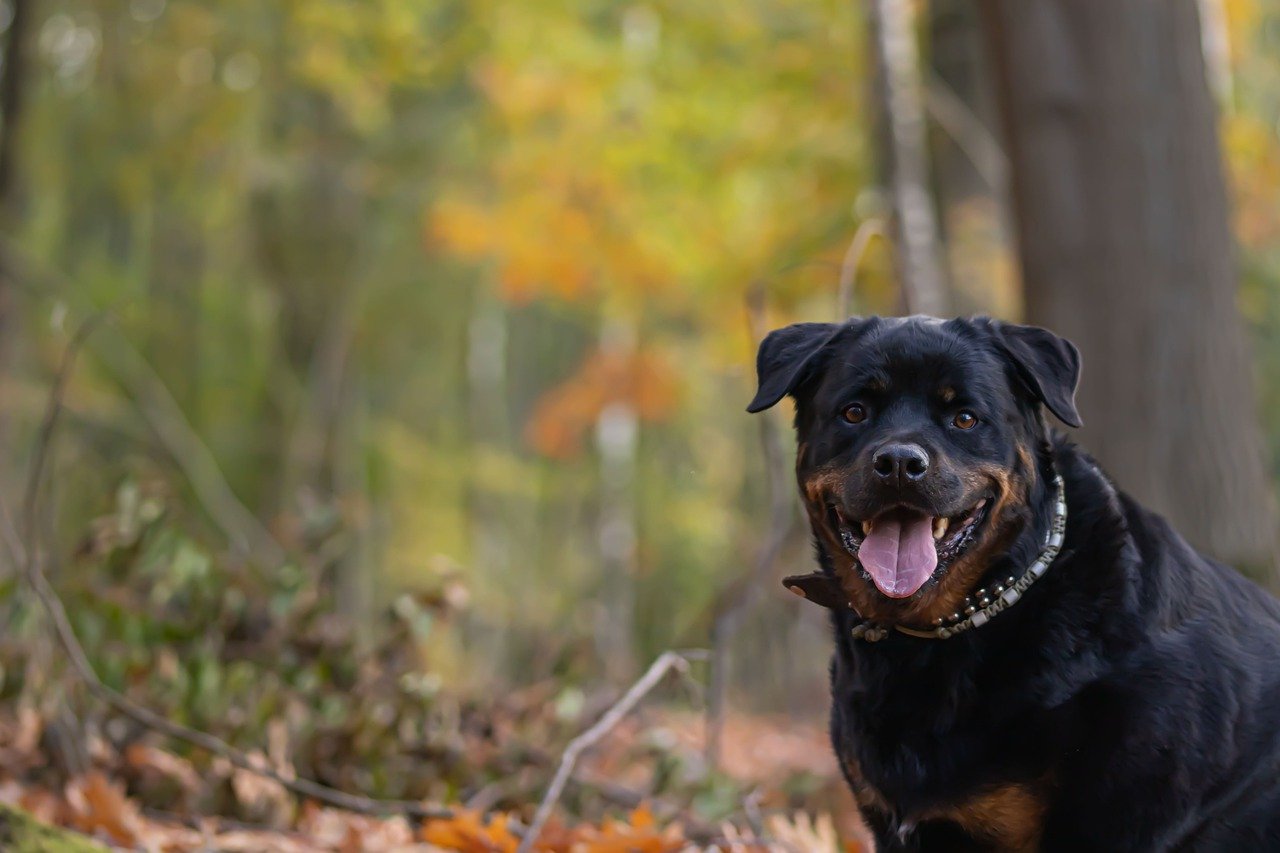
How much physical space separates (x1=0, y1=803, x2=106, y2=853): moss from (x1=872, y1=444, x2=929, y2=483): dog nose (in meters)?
2.28

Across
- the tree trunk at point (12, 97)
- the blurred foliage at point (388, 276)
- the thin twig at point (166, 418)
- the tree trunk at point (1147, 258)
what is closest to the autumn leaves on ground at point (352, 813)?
the blurred foliage at point (388, 276)

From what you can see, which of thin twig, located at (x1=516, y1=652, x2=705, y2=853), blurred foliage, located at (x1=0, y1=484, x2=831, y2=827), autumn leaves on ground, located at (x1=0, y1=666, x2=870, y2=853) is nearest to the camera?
thin twig, located at (x1=516, y1=652, x2=705, y2=853)

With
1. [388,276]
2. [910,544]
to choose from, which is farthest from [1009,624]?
[388,276]

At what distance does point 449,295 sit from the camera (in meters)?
20.4

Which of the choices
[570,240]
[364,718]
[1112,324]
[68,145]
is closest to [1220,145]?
[1112,324]

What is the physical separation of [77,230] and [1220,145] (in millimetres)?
14324

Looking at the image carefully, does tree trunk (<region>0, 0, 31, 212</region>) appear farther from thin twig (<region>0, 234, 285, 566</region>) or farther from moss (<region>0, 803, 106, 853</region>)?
moss (<region>0, 803, 106, 853</region>)

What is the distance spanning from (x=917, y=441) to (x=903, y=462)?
5.5 inches

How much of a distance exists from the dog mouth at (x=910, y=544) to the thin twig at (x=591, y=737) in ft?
4.02

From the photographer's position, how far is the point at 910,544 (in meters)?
3.37

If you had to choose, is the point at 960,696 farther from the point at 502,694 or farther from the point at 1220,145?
the point at 1220,145

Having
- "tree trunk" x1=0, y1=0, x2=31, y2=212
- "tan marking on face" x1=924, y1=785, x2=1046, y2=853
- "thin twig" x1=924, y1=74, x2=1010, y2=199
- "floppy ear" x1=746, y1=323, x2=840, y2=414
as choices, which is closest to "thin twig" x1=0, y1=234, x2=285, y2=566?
"tree trunk" x1=0, y1=0, x2=31, y2=212

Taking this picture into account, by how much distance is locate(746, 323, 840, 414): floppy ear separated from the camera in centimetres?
358

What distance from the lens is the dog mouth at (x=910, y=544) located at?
329 cm
